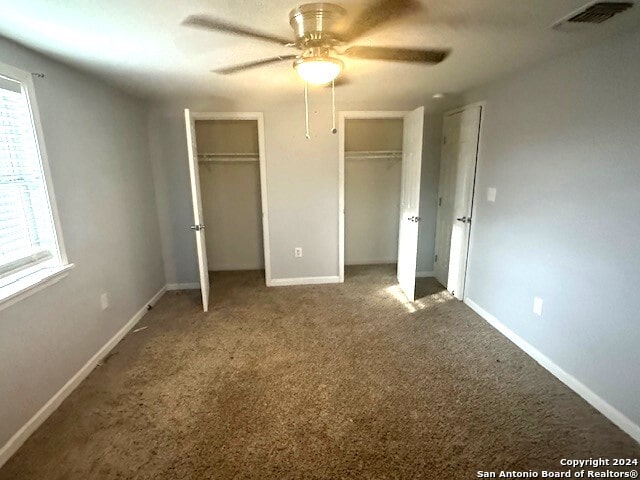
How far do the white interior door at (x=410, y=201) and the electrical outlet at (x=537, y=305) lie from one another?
1.19 meters

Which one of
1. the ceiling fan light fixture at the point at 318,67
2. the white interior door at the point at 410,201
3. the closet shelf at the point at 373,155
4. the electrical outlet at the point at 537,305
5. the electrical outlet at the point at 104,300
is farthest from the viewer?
the closet shelf at the point at 373,155

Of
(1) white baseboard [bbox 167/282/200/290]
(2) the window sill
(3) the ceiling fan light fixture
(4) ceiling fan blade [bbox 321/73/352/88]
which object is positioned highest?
(4) ceiling fan blade [bbox 321/73/352/88]

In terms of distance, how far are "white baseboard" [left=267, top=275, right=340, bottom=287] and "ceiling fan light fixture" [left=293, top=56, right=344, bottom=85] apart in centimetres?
272

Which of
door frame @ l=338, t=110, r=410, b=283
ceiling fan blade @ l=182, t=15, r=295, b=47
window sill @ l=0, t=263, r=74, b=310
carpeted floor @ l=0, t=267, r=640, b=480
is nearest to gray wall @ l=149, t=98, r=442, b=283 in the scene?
door frame @ l=338, t=110, r=410, b=283

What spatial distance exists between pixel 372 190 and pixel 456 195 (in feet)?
4.34

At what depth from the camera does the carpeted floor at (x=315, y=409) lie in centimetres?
161

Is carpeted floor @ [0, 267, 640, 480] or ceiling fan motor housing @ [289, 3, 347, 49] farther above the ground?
ceiling fan motor housing @ [289, 3, 347, 49]

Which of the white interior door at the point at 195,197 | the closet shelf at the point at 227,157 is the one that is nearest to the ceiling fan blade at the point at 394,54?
the white interior door at the point at 195,197

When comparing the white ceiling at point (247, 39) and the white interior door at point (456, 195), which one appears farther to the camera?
the white interior door at point (456, 195)

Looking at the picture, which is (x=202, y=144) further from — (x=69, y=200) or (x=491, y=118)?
(x=491, y=118)

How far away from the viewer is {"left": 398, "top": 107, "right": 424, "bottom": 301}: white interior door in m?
3.31

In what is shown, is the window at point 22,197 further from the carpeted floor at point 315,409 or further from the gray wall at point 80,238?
the carpeted floor at point 315,409

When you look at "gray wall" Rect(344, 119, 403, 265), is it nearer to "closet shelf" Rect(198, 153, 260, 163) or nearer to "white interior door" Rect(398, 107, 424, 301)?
"white interior door" Rect(398, 107, 424, 301)

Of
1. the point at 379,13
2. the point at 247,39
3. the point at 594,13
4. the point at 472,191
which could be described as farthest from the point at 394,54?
the point at 472,191
